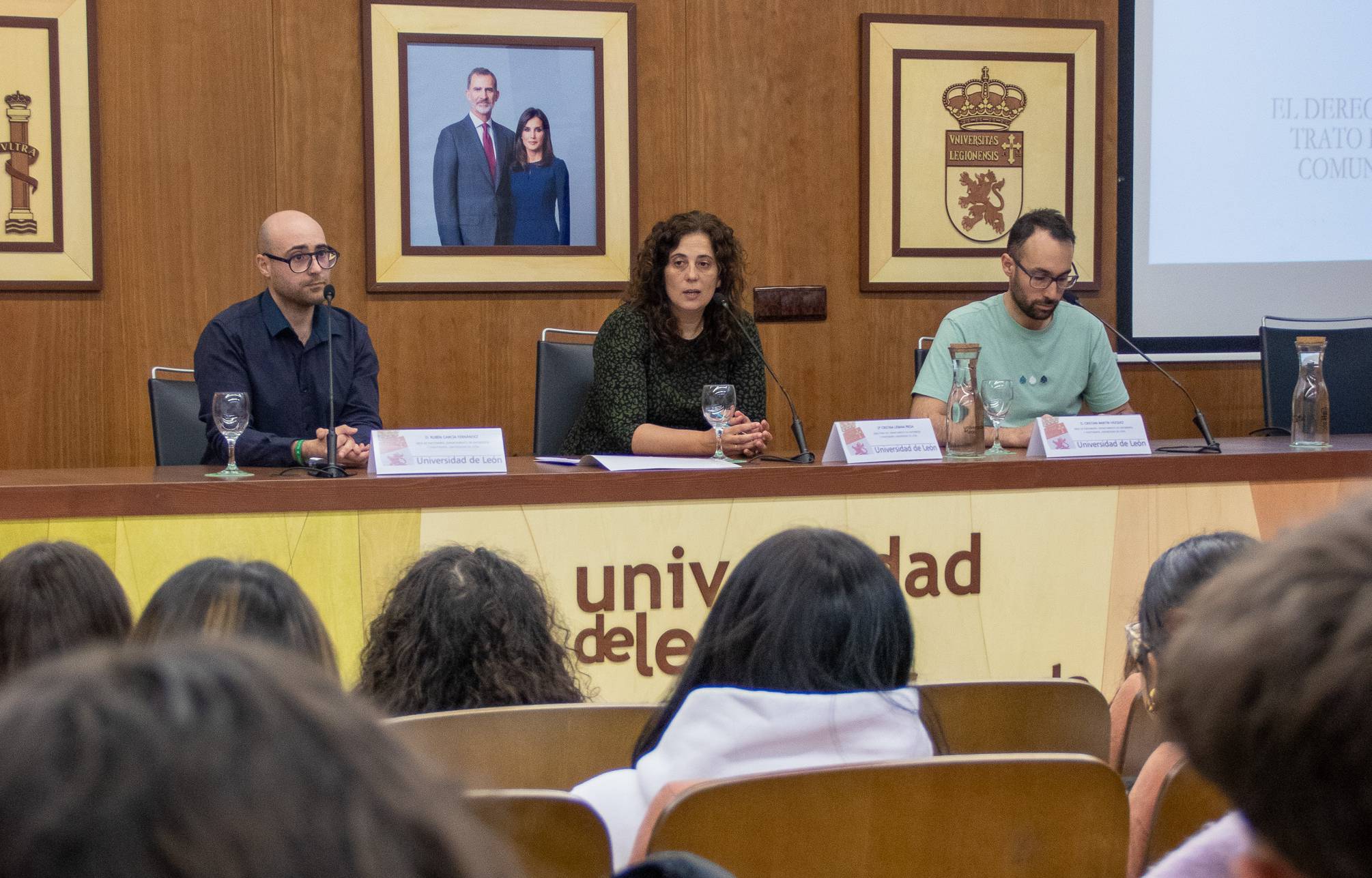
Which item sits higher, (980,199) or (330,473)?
(980,199)

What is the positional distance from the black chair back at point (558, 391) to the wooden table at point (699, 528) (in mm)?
627

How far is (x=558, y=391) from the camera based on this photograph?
11.3ft

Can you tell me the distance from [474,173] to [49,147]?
1.27m

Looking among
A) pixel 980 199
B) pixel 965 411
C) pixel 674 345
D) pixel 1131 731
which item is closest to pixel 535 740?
pixel 1131 731

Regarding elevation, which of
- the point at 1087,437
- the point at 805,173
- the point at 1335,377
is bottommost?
the point at 1087,437

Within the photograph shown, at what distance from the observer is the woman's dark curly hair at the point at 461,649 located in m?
1.54

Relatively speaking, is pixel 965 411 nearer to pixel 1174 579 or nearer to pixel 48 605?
pixel 1174 579

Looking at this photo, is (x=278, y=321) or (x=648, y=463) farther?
(x=278, y=321)

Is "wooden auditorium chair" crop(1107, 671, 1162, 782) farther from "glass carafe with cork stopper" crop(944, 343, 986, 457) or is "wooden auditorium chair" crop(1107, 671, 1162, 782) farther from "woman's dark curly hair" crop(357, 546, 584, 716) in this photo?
"glass carafe with cork stopper" crop(944, 343, 986, 457)

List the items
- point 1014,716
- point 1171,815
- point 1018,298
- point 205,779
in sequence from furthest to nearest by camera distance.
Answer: point 1018,298 → point 1014,716 → point 1171,815 → point 205,779

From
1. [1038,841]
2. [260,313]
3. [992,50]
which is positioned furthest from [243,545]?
[992,50]

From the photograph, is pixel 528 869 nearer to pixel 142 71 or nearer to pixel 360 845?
pixel 360 845

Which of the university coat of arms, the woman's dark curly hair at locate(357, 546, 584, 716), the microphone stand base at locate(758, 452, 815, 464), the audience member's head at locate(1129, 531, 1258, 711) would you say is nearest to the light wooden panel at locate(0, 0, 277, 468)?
the microphone stand base at locate(758, 452, 815, 464)

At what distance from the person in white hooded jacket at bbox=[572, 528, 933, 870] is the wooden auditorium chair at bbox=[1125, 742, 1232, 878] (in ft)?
0.69
